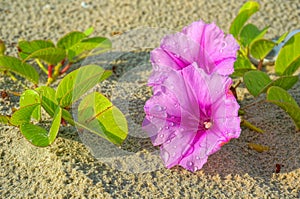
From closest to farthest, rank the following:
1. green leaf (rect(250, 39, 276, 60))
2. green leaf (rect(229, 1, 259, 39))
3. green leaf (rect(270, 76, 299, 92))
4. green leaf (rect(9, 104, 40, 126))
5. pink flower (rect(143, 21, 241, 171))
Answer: pink flower (rect(143, 21, 241, 171)) < green leaf (rect(9, 104, 40, 126)) < green leaf (rect(270, 76, 299, 92)) < green leaf (rect(250, 39, 276, 60)) < green leaf (rect(229, 1, 259, 39))

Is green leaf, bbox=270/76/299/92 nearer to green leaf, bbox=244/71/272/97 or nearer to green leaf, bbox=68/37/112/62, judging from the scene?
green leaf, bbox=244/71/272/97

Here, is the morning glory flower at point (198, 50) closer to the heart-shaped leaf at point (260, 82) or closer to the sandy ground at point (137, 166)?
the heart-shaped leaf at point (260, 82)

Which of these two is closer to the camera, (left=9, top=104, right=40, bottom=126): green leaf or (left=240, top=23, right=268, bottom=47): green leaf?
(left=9, top=104, right=40, bottom=126): green leaf

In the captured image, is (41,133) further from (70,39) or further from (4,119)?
(70,39)

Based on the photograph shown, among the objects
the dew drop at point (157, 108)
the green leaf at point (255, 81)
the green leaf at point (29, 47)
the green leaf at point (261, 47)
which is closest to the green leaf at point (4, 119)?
the green leaf at point (29, 47)

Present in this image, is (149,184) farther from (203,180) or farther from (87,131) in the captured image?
(87,131)

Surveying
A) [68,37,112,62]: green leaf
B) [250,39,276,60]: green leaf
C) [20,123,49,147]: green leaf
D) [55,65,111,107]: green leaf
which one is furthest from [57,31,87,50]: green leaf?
[250,39,276,60]: green leaf

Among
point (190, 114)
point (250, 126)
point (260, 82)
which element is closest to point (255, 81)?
point (260, 82)
